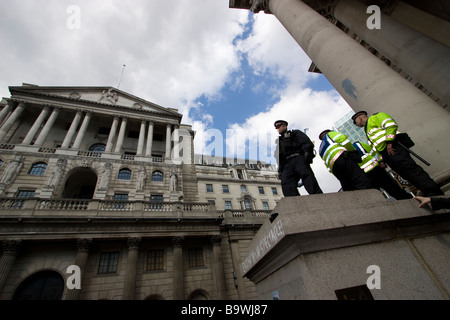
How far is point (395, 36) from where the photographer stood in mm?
5953

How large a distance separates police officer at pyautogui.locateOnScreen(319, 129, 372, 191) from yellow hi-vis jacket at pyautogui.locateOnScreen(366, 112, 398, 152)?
0.48 metres

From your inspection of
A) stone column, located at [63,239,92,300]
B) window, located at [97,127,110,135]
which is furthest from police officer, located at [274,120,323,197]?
window, located at [97,127,110,135]

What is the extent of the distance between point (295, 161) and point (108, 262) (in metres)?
15.9

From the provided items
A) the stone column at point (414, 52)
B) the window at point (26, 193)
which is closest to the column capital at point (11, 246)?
the window at point (26, 193)

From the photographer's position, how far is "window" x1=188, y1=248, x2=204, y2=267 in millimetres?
15867

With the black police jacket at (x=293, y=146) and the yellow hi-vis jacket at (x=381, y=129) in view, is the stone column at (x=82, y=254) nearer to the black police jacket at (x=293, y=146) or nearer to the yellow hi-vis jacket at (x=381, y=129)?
the black police jacket at (x=293, y=146)

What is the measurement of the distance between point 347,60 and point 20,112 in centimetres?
3219

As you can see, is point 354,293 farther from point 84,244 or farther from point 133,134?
point 133,134

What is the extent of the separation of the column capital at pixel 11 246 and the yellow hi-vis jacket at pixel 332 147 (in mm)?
17856

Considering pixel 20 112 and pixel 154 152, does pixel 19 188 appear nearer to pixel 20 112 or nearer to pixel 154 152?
pixel 20 112

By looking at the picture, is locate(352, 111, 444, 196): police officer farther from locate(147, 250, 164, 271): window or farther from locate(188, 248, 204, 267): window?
locate(147, 250, 164, 271): window

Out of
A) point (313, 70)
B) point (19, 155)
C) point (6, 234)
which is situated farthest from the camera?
point (19, 155)

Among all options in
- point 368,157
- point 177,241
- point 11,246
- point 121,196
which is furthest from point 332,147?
point 121,196
